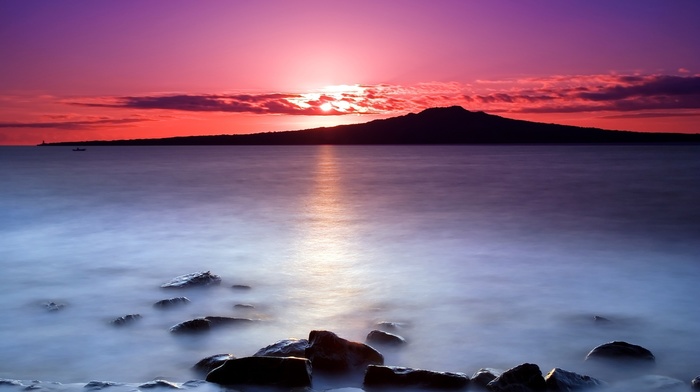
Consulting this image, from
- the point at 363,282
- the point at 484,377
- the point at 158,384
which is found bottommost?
the point at 363,282

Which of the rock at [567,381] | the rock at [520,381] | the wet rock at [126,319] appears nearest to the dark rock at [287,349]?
the rock at [520,381]

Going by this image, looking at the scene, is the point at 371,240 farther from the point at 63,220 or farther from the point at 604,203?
the point at 604,203

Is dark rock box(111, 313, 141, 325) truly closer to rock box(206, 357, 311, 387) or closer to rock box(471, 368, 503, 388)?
rock box(206, 357, 311, 387)

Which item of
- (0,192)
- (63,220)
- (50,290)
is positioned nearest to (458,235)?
(50,290)

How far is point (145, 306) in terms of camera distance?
28.1 feet

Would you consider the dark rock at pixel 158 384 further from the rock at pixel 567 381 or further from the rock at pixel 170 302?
the rock at pixel 567 381

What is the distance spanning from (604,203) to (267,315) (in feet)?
65.2

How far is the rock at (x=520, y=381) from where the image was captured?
16.9 feet

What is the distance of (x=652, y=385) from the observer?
5625 millimetres

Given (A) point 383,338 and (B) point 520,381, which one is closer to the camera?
(B) point 520,381

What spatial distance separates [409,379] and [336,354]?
2.39 feet

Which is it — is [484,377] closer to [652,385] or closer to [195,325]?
[652,385]

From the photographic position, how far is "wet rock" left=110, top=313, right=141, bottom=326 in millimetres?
7609

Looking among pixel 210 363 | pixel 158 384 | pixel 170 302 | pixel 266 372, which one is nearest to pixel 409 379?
pixel 266 372
